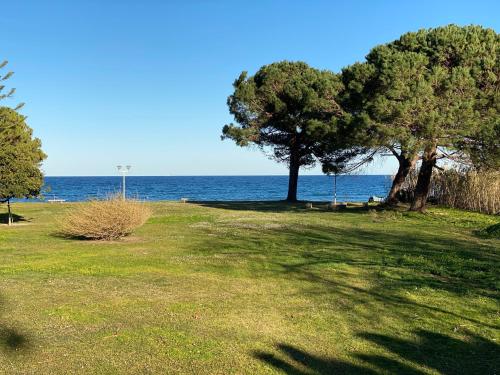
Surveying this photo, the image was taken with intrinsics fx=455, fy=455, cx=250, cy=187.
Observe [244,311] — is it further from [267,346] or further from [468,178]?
[468,178]

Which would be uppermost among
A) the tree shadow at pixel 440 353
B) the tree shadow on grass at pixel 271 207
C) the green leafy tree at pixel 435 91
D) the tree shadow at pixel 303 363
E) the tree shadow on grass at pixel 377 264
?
the green leafy tree at pixel 435 91

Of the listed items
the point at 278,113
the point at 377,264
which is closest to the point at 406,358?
the point at 377,264

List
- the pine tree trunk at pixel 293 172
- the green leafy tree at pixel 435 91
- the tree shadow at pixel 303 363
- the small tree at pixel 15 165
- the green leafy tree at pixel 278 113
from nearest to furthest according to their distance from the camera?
1. the tree shadow at pixel 303 363
2. the small tree at pixel 15 165
3. the green leafy tree at pixel 435 91
4. the green leafy tree at pixel 278 113
5. the pine tree trunk at pixel 293 172

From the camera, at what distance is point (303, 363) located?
17.7 feet

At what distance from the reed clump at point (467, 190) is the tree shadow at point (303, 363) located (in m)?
22.6

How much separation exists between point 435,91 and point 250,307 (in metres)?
18.0

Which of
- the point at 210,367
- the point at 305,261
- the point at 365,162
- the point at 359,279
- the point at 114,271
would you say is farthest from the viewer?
the point at 365,162

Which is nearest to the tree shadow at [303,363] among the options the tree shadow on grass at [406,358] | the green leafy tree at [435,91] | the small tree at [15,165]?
the tree shadow on grass at [406,358]

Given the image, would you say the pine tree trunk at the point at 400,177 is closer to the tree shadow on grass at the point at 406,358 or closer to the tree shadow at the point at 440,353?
the tree shadow at the point at 440,353

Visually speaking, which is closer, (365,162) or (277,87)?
(365,162)

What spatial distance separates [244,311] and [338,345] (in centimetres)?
183

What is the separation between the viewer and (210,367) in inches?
205

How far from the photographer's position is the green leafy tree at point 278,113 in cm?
3335

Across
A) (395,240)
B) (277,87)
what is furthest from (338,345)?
(277,87)
